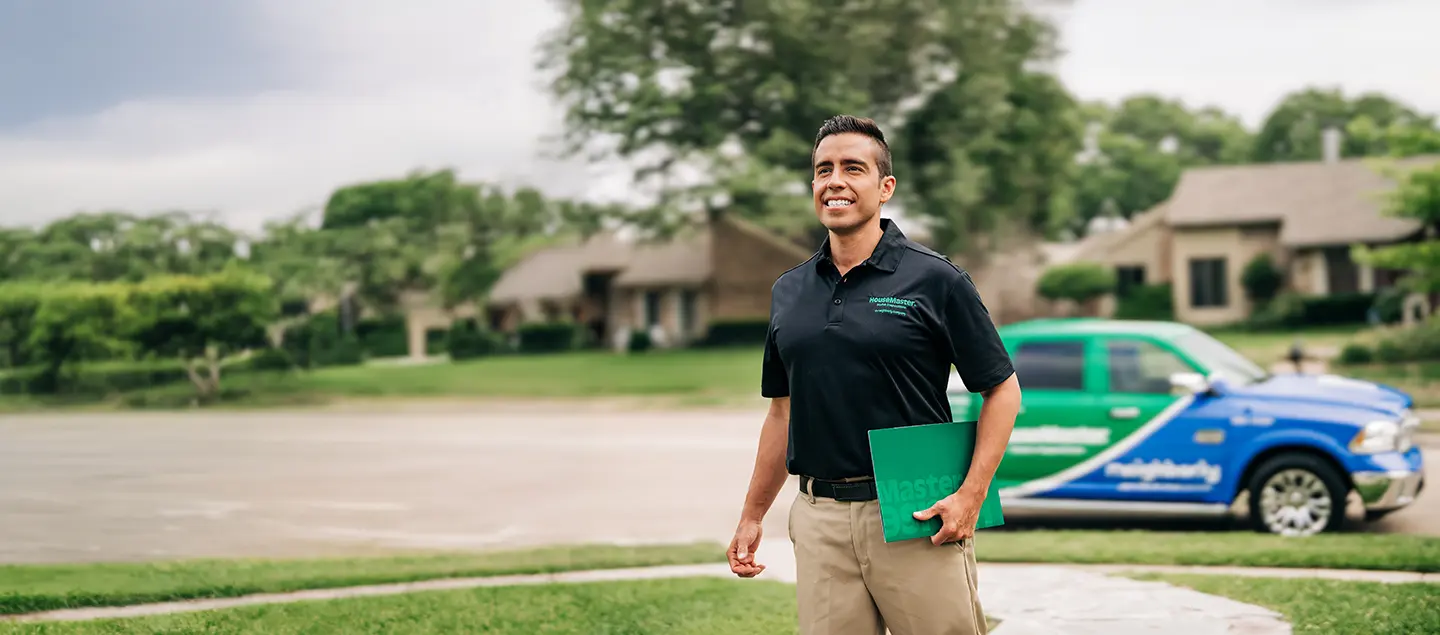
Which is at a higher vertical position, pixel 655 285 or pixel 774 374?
pixel 655 285

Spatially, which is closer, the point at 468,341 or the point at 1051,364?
the point at 1051,364

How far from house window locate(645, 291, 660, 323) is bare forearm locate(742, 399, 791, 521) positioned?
48.9 meters

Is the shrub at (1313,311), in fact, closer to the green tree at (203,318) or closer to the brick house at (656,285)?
the brick house at (656,285)

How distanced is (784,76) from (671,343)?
15213 millimetres

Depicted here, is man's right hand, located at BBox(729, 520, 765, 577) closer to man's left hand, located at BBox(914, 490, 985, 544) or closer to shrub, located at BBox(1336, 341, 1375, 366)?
man's left hand, located at BBox(914, 490, 985, 544)

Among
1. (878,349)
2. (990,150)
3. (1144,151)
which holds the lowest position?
(878,349)

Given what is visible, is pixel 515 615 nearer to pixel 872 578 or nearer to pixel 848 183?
pixel 872 578

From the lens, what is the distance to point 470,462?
17.3 meters

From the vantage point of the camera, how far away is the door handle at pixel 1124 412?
9.95 m

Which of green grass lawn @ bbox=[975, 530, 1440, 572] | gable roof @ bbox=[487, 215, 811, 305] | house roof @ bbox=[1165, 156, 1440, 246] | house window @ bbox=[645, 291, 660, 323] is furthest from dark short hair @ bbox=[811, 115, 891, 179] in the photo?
house window @ bbox=[645, 291, 660, 323]

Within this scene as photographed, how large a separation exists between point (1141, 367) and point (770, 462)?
22.5ft

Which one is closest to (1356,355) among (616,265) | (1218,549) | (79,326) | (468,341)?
(1218,549)

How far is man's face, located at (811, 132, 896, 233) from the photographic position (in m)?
3.69

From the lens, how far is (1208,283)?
41938 millimetres
